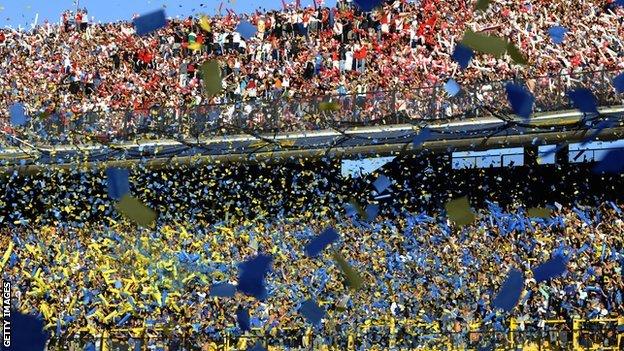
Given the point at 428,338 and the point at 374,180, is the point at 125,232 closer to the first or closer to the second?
the point at 374,180

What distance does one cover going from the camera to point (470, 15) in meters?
23.7

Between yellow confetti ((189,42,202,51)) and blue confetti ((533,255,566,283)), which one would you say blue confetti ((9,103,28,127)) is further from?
blue confetti ((533,255,566,283))

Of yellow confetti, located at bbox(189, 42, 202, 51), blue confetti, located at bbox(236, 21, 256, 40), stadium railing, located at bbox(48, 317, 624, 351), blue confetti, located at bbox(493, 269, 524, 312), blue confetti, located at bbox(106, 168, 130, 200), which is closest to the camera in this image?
stadium railing, located at bbox(48, 317, 624, 351)

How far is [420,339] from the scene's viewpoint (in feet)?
47.1

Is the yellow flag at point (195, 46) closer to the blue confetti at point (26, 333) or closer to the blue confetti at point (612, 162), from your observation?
the blue confetti at point (26, 333)

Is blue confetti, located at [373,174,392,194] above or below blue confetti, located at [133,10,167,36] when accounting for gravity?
below

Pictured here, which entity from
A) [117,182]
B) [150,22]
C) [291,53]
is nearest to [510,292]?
[117,182]

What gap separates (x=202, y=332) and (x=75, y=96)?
9.27 metres

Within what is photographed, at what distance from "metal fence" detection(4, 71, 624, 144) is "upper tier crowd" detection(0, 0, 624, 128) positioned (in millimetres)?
219

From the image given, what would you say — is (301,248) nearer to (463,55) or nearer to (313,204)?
(313,204)

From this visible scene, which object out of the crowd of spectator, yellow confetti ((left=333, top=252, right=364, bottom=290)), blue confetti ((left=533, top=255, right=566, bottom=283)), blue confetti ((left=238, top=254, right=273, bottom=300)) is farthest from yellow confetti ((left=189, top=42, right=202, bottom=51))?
blue confetti ((left=533, top=255, right=566, bottom=283))

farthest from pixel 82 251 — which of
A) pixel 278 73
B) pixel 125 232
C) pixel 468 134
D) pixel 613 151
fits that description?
pixel 613 151

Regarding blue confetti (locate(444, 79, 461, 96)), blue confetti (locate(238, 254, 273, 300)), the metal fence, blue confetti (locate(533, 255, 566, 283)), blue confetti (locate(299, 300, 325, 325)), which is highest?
blue confetti (locate(444, 79, 461, 96))

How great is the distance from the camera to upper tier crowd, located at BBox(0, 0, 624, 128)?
21.6m
